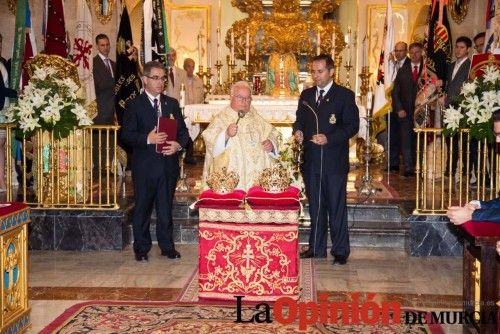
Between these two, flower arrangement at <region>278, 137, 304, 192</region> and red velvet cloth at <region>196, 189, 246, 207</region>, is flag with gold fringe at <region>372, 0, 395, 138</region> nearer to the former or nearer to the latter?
flower arrangement at <region>278, 137, 304, 192</region>

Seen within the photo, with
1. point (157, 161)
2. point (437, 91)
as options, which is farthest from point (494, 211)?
point (437, 91)

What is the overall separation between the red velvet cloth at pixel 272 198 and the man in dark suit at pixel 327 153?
4.73 feet

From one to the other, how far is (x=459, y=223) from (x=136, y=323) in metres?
2.46

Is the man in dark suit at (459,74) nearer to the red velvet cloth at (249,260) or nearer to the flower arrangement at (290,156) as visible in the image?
the flower arrangement at (290,156)

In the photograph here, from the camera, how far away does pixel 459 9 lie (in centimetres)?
1426

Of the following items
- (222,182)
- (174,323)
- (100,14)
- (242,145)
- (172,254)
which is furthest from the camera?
(100,14)

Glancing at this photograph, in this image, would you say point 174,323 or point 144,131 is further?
point 144,131

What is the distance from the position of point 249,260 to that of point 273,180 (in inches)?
28.1

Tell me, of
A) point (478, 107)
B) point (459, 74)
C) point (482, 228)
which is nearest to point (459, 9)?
point (459, 74)

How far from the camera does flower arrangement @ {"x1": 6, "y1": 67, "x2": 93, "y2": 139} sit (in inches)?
340

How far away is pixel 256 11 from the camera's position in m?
16.2

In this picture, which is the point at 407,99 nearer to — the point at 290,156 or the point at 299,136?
the point at 290,156

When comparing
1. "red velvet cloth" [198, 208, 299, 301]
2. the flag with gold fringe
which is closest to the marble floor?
"red velvet cloth" [198, 208, 299, 301]

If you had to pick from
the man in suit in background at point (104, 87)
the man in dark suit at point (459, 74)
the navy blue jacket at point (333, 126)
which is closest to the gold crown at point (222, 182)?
the navy blue jacket at point (333, 126)
